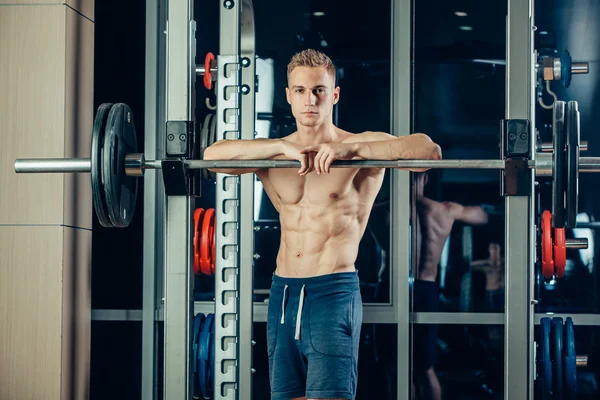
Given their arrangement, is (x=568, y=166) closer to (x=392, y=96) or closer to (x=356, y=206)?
(x=356, y=206)

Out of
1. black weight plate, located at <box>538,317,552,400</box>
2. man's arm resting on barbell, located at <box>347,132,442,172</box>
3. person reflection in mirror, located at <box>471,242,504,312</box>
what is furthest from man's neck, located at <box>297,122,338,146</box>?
person reflection in mirror, located at <box>471,242,504,312</box>

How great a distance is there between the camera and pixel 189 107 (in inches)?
85.8

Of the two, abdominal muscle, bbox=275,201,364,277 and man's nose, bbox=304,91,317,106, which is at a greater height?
man's nose, bbox=304,91,317,106

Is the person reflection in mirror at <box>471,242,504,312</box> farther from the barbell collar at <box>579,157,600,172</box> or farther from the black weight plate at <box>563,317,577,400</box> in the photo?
the barbell collar at <box>579,157,600,172</box>

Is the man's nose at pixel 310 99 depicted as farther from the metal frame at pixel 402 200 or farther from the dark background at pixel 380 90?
the dark background at pixel 380 90

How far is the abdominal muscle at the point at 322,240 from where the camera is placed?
2.87m

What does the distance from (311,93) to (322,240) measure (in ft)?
1.70

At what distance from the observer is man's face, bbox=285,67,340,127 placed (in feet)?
9.19

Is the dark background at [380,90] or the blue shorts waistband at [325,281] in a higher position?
the dark background at [380,90]

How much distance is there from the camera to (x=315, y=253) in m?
2.88

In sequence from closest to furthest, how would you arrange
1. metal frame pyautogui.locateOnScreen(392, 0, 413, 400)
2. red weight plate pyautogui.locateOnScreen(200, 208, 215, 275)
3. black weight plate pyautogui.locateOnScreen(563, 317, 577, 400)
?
black weight plate pyautogui.locateOnScreen(563, 317, 577, 400)
red weight plate pyautogui.locateOnScreen(200, 208, 215, 275)
metal frame pyautogui.locateOnScreen(392, 0, 413, 400)

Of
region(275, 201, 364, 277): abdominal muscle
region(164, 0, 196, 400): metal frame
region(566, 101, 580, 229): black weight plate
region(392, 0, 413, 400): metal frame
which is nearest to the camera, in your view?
region(566, 101, 580, 229): black weight plate

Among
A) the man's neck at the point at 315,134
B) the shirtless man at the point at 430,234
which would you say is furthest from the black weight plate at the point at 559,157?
the shirtless man at the point at 430,234

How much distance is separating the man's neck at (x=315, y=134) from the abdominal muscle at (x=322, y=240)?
0.23m
